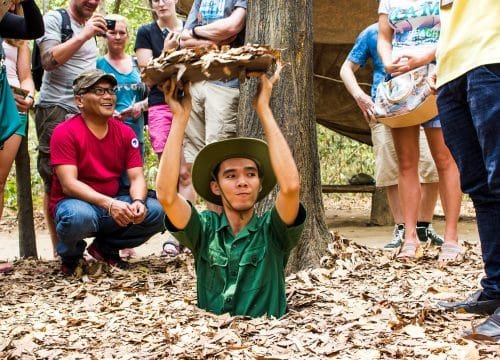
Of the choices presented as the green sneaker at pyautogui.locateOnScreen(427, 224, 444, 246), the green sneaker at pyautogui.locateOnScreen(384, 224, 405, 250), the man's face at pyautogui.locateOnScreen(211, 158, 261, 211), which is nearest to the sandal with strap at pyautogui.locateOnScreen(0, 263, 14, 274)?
the man's face at pyautogui.locateOnScreen(211, 158, 261, 211)

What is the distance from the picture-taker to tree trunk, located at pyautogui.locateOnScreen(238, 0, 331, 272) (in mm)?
4332

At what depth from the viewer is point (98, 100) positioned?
514cm

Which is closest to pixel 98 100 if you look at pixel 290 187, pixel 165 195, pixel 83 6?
pixel 83 6

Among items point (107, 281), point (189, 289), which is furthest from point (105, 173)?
point (189, 289)

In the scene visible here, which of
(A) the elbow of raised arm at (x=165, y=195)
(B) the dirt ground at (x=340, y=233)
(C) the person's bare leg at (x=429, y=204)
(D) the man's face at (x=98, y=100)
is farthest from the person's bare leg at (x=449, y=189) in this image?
(D) the man's face at (x=98, y=100)

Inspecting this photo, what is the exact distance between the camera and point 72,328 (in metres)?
3.54

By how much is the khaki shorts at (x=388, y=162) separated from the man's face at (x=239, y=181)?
2.53 m

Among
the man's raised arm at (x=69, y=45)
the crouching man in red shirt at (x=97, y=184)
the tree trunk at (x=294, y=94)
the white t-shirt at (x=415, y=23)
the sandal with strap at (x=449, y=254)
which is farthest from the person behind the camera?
the man's raised arm at (x=69, y=45)

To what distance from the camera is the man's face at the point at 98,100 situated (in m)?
5.14

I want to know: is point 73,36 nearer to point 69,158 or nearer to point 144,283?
point 69,158

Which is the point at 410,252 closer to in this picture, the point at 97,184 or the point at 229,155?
the point at 229,155

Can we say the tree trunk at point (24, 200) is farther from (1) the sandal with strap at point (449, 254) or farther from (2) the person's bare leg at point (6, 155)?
(1) the sandal with strap at point (449, 254)

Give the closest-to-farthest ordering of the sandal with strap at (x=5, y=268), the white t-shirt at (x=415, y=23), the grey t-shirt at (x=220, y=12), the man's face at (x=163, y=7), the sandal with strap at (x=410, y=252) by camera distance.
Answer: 1. the white t-shirt at (x=415, y=23)
2. the sandal with strap at (x=410, y=252)
3. the grey t-shirt at (x=220, y=12)
4. the sandal with strap at (x=5, y=268)
5. the man's face at (x=163, y=7)

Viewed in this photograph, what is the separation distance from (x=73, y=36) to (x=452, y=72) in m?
3.53
